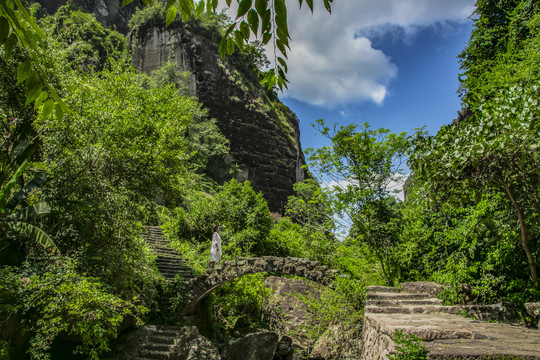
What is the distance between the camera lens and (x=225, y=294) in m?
13.5

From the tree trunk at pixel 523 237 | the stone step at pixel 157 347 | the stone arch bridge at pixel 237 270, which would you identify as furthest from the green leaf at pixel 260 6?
the stone arch bridge at pixel 237 270

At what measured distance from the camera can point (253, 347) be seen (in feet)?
38.7

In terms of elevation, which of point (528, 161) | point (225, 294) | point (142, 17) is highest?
point (142, 17)

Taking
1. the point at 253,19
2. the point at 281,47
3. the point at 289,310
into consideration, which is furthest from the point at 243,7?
the point at 289,310

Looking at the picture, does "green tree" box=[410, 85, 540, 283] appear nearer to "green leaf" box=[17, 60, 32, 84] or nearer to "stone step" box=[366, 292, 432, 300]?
"stone step" box=[366, 292, 432, 300]

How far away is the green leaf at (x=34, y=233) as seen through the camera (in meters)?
7.40

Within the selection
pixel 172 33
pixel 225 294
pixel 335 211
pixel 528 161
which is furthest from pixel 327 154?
pixel 172 33

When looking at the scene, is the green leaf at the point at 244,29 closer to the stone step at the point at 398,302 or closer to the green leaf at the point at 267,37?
the green leaf at the point at 267,37

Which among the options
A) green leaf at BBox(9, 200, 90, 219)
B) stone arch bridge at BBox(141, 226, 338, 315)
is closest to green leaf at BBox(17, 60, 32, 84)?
green leaf at BBox(9, 200, 90, 219)

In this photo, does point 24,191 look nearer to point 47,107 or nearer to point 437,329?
point 47,107

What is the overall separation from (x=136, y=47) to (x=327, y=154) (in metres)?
29.5

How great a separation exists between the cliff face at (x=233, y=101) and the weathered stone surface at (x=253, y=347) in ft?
57.0

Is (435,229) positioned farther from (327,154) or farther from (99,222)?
(99,222)

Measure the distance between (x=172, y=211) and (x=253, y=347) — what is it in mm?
5830
